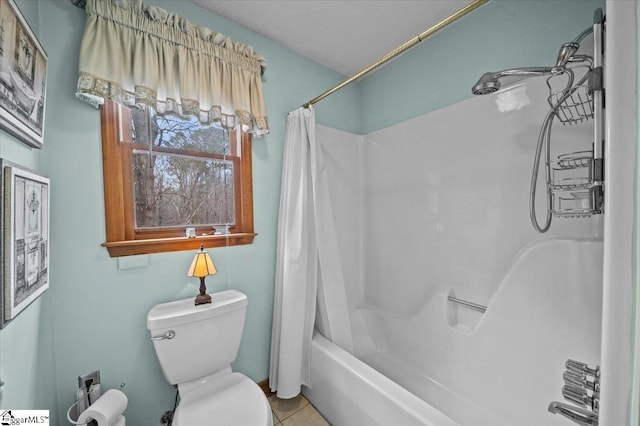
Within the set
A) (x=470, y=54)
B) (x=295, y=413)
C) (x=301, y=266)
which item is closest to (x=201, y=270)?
(x=301, y=266)

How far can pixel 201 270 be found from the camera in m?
1.37

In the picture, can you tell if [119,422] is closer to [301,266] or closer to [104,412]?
[104,412]

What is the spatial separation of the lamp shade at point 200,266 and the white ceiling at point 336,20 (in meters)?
1.46

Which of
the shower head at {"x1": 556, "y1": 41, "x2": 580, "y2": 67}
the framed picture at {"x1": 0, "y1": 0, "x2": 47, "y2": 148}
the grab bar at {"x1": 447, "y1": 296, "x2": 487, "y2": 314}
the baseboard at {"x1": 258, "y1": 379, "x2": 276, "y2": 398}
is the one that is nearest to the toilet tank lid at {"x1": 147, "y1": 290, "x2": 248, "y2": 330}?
the baseboard at {"x1": 258, "y1": 379, "x2": 276, "y2": 398}

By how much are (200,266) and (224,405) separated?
25.7 inches

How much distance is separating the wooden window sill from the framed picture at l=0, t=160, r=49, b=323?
0.91ft

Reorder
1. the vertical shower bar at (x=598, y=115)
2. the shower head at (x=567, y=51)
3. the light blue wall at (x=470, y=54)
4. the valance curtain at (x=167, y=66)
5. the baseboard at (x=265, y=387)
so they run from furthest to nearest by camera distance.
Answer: the baseboard at (x=265, y=387) < the light blue wall at (x=470, y=54) < the valance curtain at (x=167, y=66) < the shower head at (x=567, y=51) < the vertical shower bar at (x=598, y=115)

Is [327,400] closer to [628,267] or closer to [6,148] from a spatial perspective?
[628,267]

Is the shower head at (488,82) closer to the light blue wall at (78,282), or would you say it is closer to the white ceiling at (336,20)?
the white ceiling at (336,20)

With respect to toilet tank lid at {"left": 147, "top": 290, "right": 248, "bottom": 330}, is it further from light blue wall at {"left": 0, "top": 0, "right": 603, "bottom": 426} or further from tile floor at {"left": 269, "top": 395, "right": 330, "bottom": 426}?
tile floor at {"left": 269, "top": 395, "right": 330, "bottom": 426}

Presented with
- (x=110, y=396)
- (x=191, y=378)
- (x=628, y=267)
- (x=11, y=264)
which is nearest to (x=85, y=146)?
(x=11, y=264)

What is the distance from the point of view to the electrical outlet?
3.86 feet

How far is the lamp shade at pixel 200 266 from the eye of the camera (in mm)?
1360

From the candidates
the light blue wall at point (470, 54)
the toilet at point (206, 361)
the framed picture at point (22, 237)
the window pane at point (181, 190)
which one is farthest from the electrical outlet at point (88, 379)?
the light blue wall at point (470, 54)
